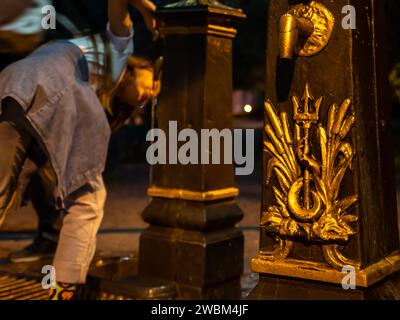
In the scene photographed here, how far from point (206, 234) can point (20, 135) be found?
3.95 ft

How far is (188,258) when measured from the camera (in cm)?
383

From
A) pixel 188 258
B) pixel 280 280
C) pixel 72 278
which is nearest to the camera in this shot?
pixel 280 280

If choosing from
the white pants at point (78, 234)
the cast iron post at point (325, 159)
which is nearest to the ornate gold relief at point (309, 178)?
the cast iron post at point (325, 159)

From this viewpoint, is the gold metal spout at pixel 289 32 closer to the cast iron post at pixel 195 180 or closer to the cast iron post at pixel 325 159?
the cast iron post at pixel 325 159

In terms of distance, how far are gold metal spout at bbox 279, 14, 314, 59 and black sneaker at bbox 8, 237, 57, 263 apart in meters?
3.19

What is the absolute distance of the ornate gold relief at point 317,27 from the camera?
6.38ft

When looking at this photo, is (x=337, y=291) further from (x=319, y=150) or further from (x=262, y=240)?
(x=319, y=150)

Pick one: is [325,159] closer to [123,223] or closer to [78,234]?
[78,234]

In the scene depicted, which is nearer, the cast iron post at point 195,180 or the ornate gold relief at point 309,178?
the ornate gold relief at point 309,178

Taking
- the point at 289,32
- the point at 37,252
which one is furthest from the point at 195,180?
the point at 289,32

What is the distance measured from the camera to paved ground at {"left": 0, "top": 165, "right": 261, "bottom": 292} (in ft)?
17.7

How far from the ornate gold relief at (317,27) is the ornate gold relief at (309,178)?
13 cm

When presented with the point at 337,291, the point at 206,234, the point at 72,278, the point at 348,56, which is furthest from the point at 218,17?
the point at 337,291

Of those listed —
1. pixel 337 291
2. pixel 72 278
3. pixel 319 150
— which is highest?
pixel 319 150
